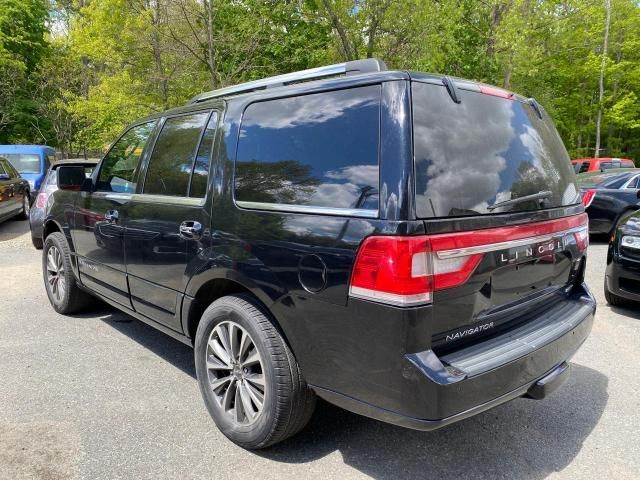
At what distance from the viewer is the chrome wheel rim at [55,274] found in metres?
5.00

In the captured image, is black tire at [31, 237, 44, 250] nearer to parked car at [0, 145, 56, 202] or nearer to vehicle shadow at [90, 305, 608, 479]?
parked car at [0, 145, 56, 202]

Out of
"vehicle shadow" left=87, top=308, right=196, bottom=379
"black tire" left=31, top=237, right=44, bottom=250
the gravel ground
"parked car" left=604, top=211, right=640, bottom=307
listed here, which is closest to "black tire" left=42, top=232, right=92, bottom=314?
"vehicle shadow" left=87, top=308, right=196, bottom=379

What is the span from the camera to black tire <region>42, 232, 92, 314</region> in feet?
15.7

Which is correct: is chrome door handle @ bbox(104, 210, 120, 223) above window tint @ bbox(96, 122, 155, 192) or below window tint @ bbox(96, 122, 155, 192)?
below

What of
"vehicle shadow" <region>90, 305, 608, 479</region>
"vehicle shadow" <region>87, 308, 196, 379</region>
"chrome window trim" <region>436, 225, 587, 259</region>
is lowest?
"vehicle shadow" <region>90, 305, 608, 479</region>

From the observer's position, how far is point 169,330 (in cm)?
343

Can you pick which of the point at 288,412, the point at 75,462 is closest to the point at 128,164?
the point at 75,462

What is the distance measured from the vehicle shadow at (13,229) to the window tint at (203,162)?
8853 mm

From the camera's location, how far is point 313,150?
8.13 feet

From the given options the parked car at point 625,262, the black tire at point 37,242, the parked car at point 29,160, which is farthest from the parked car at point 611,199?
the parked car at point 29,160

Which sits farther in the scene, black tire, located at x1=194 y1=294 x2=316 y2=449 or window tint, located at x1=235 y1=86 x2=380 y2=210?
black tire, located at x1=194 y1=294 x2=316 y2=449

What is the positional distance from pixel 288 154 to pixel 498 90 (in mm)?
1186

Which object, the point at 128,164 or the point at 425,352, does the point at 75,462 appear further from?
the point at 128,164

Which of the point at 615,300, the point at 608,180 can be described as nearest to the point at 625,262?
the point at 615,300
